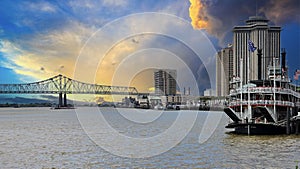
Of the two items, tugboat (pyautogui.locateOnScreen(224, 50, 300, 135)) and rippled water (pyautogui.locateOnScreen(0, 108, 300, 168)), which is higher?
tugboat (pyautogui.locateOnScreen(224, 50, 300, 135))

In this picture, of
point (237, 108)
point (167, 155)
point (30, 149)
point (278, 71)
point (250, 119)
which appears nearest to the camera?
point (167, 155)

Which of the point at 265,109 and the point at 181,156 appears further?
the point at 265,109

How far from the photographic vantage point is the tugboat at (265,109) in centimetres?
4638

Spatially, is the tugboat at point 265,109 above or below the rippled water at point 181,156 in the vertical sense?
above

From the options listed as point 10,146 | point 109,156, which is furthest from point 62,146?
point 109,156

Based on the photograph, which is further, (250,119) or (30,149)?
(250,119)

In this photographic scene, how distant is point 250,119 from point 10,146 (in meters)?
30.6

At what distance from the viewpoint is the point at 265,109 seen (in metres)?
47.7

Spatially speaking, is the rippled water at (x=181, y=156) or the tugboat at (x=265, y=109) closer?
the rippled water at (x=181, y=156)

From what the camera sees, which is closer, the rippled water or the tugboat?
the rippled water

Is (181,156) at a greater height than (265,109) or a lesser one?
lesser

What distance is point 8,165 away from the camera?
1137 inches

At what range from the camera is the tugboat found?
46375 mm

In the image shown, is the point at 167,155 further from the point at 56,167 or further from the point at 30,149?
the point at 30,149
